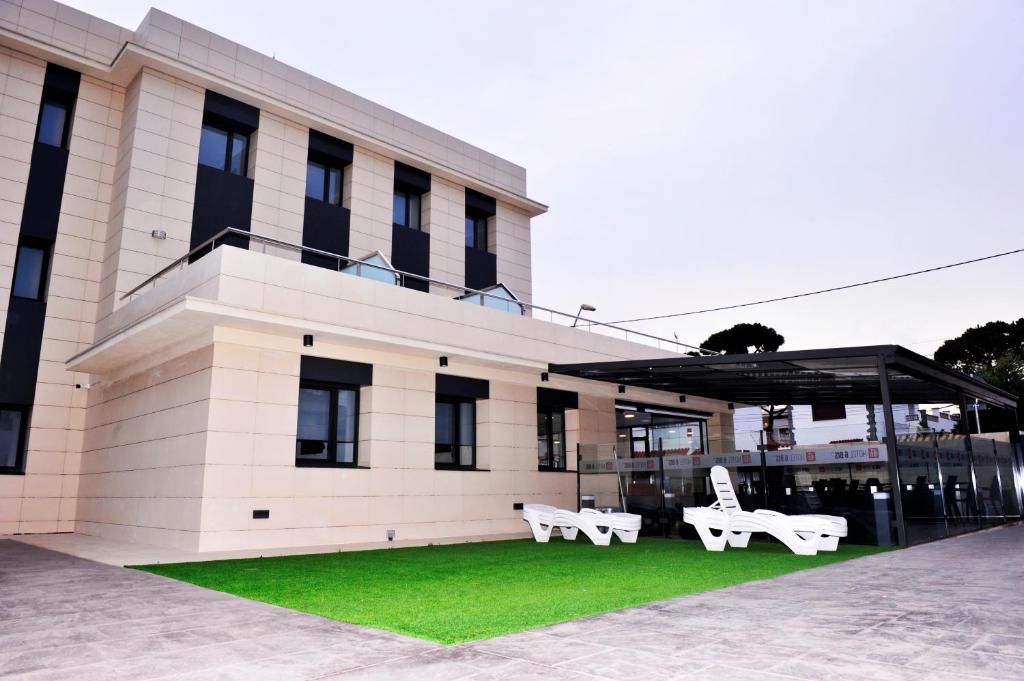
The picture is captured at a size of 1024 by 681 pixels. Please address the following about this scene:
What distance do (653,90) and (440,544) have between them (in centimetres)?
1554

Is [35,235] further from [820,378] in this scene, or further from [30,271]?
[820,378]

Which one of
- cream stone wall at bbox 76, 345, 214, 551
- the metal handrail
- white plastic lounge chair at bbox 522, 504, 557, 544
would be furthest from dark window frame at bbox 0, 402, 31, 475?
white plastic lounge chair at bbox 522, 504, 557, 544

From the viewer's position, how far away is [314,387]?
11.5 meters

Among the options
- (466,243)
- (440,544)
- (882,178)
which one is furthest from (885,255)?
(440,544)

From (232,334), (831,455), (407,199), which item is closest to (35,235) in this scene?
(232,334)

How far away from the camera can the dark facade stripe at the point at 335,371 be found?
11125 mm

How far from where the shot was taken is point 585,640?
3965 millimetres

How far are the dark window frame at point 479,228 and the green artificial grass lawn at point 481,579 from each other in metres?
10.2

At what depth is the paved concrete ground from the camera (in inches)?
130

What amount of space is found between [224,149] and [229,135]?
1.29 feet

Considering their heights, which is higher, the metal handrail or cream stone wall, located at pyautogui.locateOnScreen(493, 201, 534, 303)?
cream stone wall, located at pyautogui.locateOnScreen(493, 201, 534, 303)

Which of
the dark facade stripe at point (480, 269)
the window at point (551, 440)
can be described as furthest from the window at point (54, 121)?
the window at point (551, 440)

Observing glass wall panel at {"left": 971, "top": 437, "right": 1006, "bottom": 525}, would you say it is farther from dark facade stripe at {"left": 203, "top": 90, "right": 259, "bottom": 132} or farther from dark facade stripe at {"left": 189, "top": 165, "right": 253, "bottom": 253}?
dark facade stripe at {"left": 203, "top": 90, "right": 259, "bottom": 132}

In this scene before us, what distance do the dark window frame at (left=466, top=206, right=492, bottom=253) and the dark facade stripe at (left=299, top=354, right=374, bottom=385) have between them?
780 centimetres
